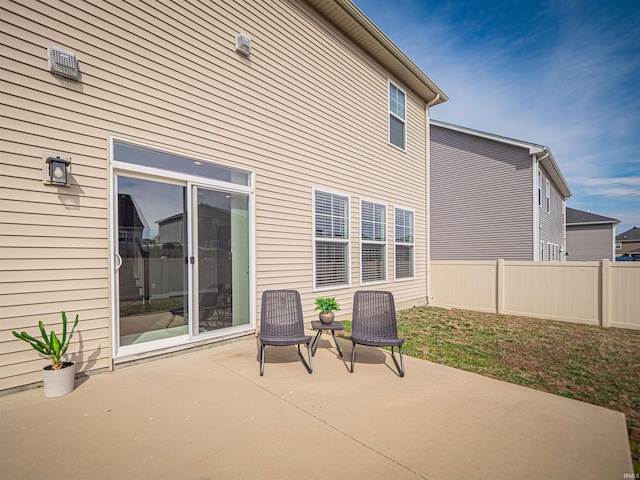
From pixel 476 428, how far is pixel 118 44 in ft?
16.3

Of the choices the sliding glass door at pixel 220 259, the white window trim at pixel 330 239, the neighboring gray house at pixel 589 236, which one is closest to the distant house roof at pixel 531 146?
the white window trim at pixel 330 239

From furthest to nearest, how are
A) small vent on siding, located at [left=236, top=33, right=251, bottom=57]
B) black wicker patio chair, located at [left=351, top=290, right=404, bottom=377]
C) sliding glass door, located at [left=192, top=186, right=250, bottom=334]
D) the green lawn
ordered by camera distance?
small vent on siding, located at [left=236, top=33, right=251, bottom=57] → sliding glass door, located at [left=192, top=186, right=250, bottom=334] → black wicker patio chair, located at [left=351, top=290, right=404, bottom=377] → the green lawn

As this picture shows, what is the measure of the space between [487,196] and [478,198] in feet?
1.14

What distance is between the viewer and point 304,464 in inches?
77.1

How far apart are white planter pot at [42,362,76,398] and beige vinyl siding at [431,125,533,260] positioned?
13.2 metres

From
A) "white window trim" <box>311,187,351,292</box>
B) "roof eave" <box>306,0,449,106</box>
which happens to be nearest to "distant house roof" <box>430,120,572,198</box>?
"roof eave" <box>306,0,449,106</box>

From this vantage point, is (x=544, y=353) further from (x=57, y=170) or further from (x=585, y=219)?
(x=585, y=219)

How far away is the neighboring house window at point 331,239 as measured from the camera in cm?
586

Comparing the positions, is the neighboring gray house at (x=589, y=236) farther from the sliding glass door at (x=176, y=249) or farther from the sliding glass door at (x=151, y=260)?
the sliding glass door at (x=151, y=260)

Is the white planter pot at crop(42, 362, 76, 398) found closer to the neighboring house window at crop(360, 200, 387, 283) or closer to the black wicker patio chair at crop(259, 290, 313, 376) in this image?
the black wicker patio chair at crop(259, 290, 313, 376)

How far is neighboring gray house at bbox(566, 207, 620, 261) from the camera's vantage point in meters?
23.6

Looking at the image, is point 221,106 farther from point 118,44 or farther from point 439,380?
point 439,380

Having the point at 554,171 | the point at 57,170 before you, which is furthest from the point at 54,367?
the point at 554,171

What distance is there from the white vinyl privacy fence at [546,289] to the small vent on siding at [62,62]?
29.0 ft
